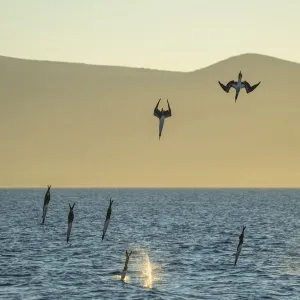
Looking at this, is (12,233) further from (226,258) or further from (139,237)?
(226,258)

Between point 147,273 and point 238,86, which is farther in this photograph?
point 147,273

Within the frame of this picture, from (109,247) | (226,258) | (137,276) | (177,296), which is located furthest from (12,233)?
(177,296)

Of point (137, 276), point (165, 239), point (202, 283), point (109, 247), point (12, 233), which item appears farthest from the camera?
point (12, 233)

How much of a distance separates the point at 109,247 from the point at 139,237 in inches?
1052

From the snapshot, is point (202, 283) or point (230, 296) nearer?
point (230, 296)

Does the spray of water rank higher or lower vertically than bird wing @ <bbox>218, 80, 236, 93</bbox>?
lower

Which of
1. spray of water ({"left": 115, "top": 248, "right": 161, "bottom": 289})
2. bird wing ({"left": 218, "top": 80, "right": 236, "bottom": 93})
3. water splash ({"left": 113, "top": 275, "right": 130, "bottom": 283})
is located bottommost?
water splash ({"left": 113, "top": 275, "right": 130, "bottom": 283})

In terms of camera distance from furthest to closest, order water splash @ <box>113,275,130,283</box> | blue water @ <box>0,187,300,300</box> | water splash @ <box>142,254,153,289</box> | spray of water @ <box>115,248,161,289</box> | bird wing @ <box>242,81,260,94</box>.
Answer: spray of water @ <box>115,248,161,289</box>
water splash @ <box>113,275,130,283</box>
water splash @ <box>142,254,153,289</box>
blue water @ <box>0,187,300,300</box>
bird wing @ <box>242,81,260,94</box>

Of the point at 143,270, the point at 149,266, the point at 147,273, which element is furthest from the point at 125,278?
the point at 149,266

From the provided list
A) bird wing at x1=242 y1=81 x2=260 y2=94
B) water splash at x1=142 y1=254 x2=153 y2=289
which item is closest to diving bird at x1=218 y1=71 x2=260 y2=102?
bird wing at x1=242 y1=81 x2=260 y2=94

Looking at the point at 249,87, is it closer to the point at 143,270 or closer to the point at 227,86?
the point at 227,86

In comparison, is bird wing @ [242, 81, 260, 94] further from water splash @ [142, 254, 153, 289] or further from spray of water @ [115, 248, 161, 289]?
water splash @ [142, 254, 153, 289]

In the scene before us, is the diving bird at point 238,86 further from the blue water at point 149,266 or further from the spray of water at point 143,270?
the spray of water at point 143,270

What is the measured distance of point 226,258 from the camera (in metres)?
119
